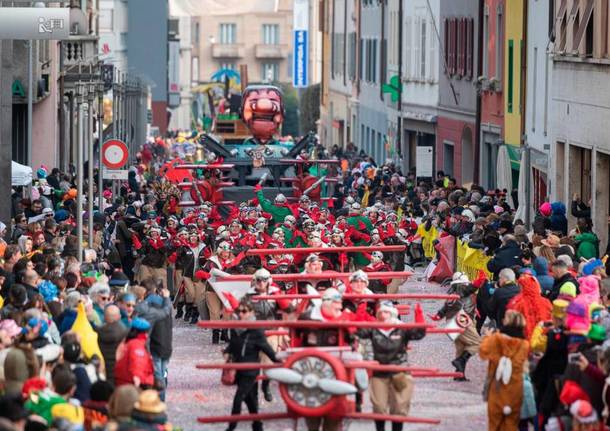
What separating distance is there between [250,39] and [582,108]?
110303 mm

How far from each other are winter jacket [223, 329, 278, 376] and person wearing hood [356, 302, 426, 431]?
104 centimetres

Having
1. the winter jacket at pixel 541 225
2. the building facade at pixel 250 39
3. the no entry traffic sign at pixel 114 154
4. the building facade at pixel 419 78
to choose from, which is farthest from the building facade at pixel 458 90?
the building facade at pixel 250 39

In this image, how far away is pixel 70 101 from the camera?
56719 mm

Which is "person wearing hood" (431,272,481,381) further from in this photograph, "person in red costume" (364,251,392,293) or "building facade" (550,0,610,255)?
"building facade" (550,0,610,255)

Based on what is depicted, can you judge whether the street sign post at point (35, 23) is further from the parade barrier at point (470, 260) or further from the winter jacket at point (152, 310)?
the parade barrier at point (470, 260)

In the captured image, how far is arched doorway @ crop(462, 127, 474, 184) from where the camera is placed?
178 feet

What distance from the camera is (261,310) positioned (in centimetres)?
2053

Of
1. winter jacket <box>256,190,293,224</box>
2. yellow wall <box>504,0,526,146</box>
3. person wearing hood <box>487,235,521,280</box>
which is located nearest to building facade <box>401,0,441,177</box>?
yellow wall <box>504,0,526,146</box>

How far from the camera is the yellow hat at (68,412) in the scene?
14844 millimetres

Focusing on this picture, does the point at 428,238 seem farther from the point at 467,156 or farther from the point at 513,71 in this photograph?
the point at 467,156

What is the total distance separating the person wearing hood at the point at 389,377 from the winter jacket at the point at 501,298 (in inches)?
165

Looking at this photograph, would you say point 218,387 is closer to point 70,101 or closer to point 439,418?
point 439,418

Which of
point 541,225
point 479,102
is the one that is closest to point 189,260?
point 541,225

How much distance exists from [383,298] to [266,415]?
2242 mm
